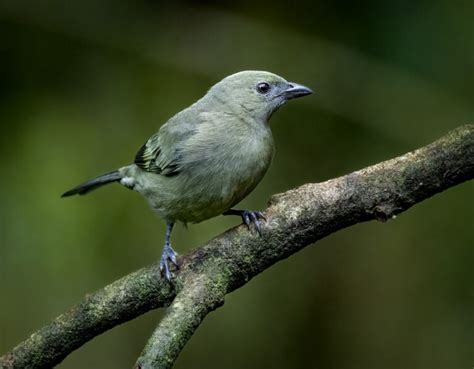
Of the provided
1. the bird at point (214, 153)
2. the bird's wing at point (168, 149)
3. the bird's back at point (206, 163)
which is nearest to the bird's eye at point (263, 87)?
the bird at point (214, 153)

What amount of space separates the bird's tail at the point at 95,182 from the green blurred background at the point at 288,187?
0.49ft

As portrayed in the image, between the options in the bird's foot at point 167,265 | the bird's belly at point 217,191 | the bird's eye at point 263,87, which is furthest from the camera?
the bird's eye at point 263,87

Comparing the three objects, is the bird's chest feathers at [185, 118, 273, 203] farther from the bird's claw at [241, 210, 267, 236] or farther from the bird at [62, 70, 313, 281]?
the bird's claw at [241, 210, 267, 236]

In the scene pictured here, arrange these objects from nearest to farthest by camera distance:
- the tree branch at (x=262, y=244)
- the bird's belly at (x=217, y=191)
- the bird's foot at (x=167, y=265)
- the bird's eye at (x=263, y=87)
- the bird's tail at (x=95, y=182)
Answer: the tree branch at (x=262, y=244)
the bird's foot at (x=167, y=265)
the bird's belly at (x=217, y=191)
the bird's eye at (x=263, y=87)
the bird's tail at (x=95, y=182)

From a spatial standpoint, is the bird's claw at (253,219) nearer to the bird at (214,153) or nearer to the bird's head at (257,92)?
the bird at (214,153)

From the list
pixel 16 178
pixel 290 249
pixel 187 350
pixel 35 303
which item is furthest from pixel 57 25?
pixel 290 249

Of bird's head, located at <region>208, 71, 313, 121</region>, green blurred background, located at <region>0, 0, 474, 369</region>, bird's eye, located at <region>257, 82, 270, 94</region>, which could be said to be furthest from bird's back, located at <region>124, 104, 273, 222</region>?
green blurred background, located at <region>0, 0, 474, 369</region>

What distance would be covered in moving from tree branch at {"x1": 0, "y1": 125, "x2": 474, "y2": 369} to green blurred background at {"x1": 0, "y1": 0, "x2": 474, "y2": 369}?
77.3 inches

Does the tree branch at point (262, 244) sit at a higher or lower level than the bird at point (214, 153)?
lower

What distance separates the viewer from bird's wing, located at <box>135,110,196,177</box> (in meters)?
4.12

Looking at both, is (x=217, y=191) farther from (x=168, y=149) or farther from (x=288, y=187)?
(x=288, y=187)

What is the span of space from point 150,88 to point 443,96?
7.38 feet

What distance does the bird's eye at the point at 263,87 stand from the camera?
425cm

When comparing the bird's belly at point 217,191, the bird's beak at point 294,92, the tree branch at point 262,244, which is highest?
the bird's beak at point 294,92
